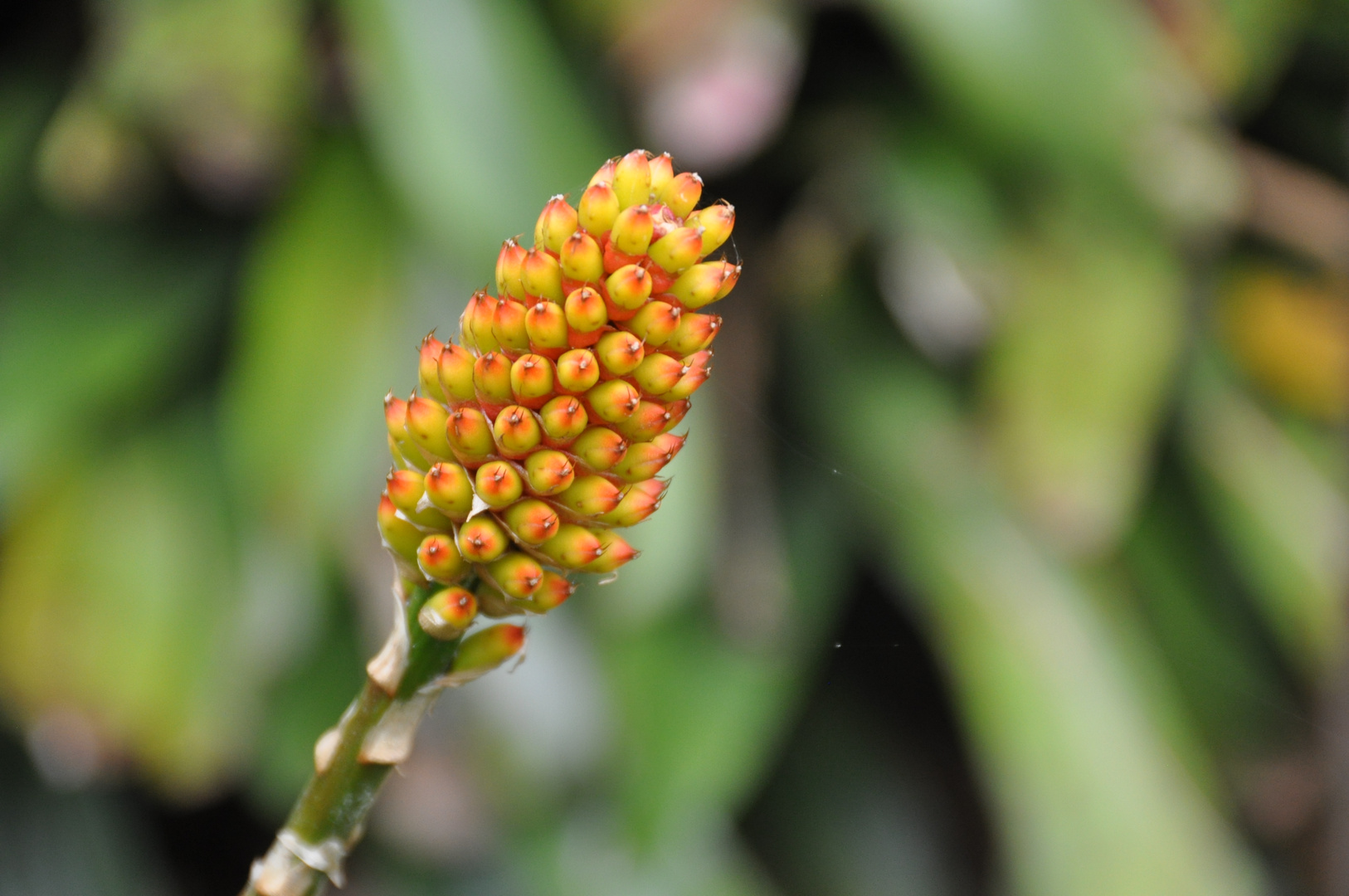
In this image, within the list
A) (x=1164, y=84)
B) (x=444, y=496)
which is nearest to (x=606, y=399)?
(x=444, y=496)

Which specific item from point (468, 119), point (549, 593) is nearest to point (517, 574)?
point (549, 593)

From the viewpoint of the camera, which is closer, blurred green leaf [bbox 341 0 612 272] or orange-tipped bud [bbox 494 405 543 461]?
orange-tipped bud [bbox 494 405 543 461]

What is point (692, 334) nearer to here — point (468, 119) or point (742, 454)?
point (468, 119)

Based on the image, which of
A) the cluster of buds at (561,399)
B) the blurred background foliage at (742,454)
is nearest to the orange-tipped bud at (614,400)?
the cluster of buds at (561,399)

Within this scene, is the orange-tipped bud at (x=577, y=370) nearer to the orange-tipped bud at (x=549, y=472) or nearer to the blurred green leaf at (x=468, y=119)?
the orange-tipped bud at (x=549, y=472)

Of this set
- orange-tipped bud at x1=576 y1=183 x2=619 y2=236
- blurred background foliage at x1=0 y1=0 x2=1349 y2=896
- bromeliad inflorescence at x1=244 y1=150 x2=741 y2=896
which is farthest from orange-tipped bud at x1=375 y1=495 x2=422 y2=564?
blurred background foliage at x1=0 y1=0 x2=1349 y2=896

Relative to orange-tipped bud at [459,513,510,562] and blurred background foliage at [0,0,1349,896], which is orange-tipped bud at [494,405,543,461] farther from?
blurred background foliage at [0,0,1349,896]
